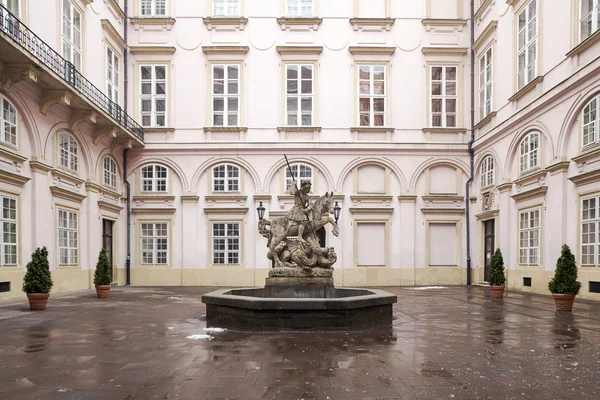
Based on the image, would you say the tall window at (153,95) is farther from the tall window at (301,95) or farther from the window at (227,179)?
the tall window at (301,95)

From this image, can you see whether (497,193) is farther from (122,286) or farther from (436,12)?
(122,286)

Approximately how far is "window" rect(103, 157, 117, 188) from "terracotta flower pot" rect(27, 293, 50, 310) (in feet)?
34.4

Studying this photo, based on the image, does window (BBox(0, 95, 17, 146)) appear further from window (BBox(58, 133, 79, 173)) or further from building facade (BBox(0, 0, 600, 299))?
building facade (BBox(0, 0, 600, 299))

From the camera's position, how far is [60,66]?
18688mm

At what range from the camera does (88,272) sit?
69.4 feet

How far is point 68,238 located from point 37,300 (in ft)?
21.2

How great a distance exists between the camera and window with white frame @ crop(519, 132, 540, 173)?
762 inches

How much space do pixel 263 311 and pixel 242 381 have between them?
11.0 ft

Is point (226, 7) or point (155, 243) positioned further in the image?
point (226, 7)

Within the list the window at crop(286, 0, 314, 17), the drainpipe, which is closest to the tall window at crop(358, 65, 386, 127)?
the window at crop(286, 0, 314, 17)

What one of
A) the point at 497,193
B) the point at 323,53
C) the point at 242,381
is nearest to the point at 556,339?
the point at 242,381

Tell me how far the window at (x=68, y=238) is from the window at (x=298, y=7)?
14575mm

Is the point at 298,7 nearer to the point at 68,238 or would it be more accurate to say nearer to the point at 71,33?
the point at 71,33

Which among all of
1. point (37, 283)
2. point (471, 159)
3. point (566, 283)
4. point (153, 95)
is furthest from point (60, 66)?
point (471, 159)
